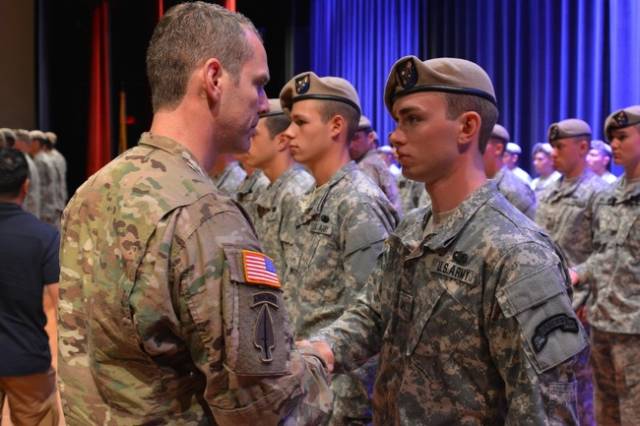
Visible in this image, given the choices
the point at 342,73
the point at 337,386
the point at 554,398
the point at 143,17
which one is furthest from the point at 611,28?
the point at 554,398

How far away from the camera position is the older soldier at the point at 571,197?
484 centimetres

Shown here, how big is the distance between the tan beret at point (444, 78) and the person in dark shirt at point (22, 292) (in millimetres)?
1681

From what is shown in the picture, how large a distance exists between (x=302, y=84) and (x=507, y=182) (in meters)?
2.63

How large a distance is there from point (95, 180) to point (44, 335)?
1.83 meters

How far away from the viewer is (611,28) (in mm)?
10195

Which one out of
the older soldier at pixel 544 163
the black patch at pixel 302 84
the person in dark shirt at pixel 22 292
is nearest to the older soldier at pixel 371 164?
the black patch at pixel 302 84

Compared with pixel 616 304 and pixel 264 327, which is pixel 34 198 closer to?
pixel 616 304

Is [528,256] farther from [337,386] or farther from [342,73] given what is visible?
[342,73]

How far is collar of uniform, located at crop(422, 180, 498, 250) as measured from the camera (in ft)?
5.80

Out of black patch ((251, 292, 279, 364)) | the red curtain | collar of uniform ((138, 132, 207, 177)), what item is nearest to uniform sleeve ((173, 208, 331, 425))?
black patch ((251, 292, 279, 364))

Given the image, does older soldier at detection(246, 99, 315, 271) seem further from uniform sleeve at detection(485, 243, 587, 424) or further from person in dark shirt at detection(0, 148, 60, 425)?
uniform sleeve at detection(485, 243, 587, 424)

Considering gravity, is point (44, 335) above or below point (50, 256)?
below

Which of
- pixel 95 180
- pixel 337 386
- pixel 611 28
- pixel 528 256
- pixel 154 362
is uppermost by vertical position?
pixel 611 28

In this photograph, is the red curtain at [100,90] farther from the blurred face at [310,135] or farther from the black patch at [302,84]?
the blurred face at [310,135]
